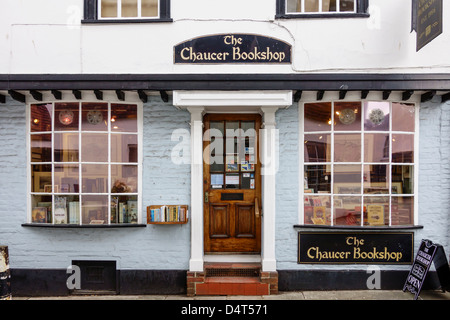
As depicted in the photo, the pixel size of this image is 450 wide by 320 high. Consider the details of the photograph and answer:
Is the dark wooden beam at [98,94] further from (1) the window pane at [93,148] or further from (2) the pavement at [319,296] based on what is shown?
(2) the pavement at [319,296]

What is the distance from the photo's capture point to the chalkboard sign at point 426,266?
16.5 ft

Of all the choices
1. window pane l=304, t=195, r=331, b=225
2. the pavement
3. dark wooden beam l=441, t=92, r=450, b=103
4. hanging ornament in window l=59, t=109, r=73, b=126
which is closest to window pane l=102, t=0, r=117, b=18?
hanging ornament in window l=59, t=109, r=73, b=126

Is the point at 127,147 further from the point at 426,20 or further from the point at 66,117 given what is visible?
the point at 426,20

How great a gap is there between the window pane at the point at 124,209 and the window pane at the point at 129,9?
3.02 m

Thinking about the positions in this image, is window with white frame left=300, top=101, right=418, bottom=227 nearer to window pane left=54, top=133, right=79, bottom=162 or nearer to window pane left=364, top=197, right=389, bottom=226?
window pane left=364, top=197, right=389, bottom=226

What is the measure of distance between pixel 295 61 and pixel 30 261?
546 cm

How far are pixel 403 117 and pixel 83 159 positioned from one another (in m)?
5.43

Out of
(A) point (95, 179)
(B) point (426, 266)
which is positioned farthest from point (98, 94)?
(B) point (426, 266)

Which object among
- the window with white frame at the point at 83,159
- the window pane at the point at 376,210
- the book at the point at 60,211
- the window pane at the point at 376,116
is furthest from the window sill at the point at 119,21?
the window pane at the point at 376,210

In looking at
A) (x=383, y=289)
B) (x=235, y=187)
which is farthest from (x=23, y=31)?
(x=383, y=289)

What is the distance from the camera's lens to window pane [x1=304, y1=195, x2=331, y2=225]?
5.54 m

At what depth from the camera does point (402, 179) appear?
5.51 metres

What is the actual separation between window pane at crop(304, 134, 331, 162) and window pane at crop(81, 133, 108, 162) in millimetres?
3403

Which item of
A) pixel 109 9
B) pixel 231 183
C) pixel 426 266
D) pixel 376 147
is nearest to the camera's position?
pixel 426 266
